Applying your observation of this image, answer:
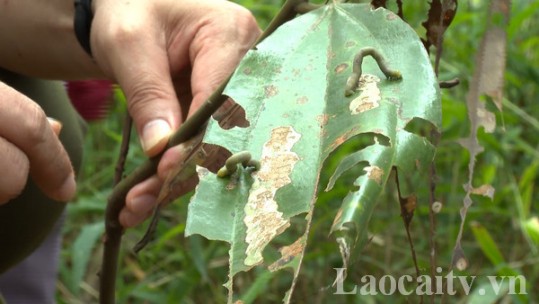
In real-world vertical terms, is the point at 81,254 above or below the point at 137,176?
below

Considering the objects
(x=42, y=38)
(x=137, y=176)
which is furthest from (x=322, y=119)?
(x=42, y=38)

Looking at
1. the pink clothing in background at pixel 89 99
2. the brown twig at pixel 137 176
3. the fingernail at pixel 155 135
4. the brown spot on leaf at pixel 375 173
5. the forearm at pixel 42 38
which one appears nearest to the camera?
the brown spot on leaf at pixel 375 173

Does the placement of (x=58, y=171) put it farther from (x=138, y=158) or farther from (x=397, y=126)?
(x=138, y=158)

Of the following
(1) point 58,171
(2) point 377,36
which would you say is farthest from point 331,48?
(1) point 58,171

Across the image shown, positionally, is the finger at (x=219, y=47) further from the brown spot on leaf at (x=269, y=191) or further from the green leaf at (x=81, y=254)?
the green leaf at (x=81, y=254)

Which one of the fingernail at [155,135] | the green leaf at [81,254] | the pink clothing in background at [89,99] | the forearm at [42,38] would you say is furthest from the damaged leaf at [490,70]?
the green leaf at [81,254]

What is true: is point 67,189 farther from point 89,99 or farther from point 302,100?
point 89,99
